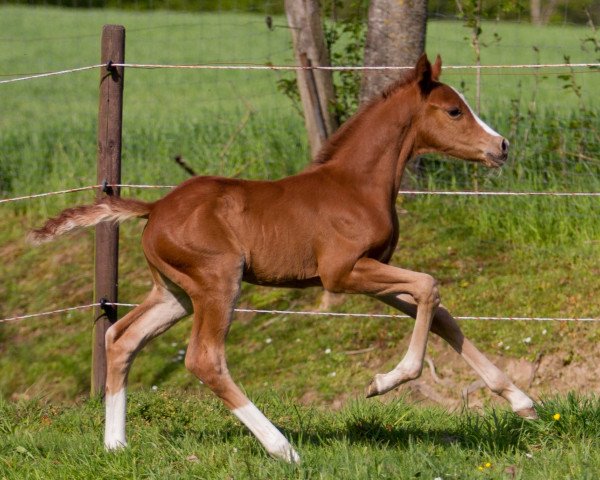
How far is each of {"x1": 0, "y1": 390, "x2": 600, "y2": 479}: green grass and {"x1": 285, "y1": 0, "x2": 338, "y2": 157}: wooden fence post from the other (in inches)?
99.1

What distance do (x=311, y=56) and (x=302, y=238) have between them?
3182 mm

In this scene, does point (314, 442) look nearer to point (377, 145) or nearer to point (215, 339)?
point (215, 339)

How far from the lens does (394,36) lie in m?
8.55

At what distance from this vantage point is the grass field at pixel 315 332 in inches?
189

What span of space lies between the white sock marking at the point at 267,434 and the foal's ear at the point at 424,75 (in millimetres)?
1826

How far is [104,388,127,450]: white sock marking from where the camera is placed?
204 inches

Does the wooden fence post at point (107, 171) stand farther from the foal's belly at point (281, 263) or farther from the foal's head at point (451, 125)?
the foal's head at point (451, 125)

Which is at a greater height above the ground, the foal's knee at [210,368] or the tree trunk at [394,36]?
A: the tree trunk at [394,36]

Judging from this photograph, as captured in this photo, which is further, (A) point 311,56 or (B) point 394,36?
(B) point 394,36

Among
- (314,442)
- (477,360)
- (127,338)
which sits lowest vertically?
(314,442)

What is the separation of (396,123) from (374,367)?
266 cm

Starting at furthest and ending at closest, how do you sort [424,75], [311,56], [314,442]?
[311,56], [424,75], [314,442]

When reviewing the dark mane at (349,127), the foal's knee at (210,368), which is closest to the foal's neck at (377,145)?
the dark mane at (349,127)

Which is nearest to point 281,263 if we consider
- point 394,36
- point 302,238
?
point 302,238
